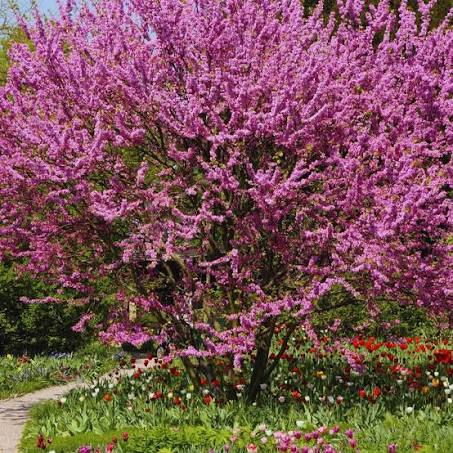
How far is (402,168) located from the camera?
5.79 m

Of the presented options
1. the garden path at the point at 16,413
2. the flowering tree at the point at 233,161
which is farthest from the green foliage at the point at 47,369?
the flowering tree at the point at 233,161

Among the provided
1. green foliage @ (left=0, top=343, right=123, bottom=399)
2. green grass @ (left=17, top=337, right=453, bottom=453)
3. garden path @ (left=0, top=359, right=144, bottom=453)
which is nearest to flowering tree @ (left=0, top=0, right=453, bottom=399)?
green grass @ (left=17, top=337, right=453, bottom=453)

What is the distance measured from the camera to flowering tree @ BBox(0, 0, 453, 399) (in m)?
5.99

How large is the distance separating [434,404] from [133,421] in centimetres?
311

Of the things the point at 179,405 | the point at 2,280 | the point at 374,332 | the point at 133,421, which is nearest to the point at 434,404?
the point at 179,405

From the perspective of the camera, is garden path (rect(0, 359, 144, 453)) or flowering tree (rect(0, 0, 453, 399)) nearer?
flowering tree (rect(0, 0, 453, 399))

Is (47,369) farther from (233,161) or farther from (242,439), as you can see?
(233,161)

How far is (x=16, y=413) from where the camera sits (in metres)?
8.62

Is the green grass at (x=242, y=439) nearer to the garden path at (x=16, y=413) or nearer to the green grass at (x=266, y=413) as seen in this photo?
the green grass at (x=266, y=413)

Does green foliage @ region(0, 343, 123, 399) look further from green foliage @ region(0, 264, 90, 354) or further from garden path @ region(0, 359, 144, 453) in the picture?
green foliage @ region(0, 264, 90, 354)

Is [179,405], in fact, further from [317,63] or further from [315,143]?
[317,63]

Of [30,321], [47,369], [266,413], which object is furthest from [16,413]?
[30,321]

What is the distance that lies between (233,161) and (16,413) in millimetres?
4862

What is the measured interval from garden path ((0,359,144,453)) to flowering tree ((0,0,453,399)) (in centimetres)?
142
